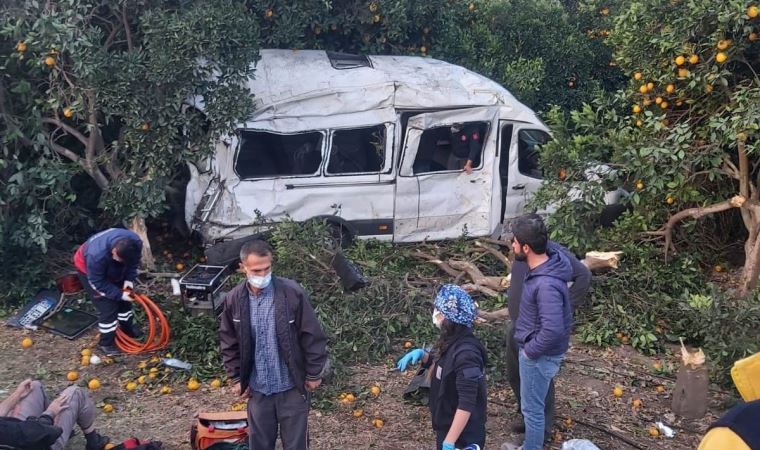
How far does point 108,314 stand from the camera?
6629 mm

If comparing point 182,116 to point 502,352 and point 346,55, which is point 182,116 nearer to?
point 346,55

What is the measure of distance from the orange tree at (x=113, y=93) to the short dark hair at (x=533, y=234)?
14.1 ft

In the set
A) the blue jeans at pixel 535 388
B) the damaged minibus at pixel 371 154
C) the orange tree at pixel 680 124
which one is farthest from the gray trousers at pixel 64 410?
the orange tree at pixel 680 124

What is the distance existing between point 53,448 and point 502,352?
12.5 feet

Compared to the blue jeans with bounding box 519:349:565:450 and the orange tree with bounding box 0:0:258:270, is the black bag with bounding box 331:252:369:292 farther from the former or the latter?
the blue jeans with bounding box 519:349:565:450

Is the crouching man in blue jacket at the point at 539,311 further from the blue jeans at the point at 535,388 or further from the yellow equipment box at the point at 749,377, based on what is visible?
the yellow equipment box at the point at 749,377

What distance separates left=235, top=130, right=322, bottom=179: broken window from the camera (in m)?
8.22

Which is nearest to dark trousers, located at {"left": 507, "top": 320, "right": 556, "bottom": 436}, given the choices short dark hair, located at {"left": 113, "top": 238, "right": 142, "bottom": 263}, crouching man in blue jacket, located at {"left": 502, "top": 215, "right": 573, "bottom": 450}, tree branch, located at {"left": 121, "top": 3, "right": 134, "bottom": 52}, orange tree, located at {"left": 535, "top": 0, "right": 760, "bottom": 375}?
crouching man in blue jacket, located at {"left": 502, "top": 215, "right": 573, "bottom": 450}

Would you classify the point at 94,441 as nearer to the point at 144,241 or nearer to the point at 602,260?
the point at 144,241

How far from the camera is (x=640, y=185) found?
713 centimetres

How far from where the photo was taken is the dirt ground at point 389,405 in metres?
5.39

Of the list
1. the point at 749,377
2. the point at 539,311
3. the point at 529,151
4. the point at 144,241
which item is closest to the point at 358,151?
the point at 529,151

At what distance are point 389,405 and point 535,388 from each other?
168cm

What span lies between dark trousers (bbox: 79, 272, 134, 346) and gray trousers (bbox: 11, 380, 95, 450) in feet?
5.70
